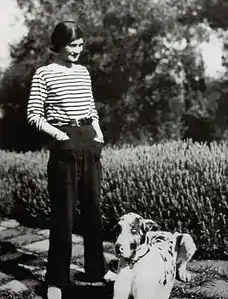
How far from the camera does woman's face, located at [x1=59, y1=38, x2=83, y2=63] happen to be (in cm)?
236

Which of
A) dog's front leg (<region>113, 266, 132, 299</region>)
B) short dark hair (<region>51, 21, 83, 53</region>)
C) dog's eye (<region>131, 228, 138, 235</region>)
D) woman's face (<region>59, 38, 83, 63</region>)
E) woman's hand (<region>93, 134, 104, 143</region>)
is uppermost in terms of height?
short dark hair (<region>51, 21, 83, 53</region>)

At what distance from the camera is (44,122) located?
231cm

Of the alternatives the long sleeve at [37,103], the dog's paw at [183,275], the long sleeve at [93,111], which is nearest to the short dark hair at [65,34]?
the long sleeve at [37,103]

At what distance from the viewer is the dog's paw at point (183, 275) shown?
8.05 ft

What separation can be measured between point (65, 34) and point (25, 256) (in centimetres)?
112

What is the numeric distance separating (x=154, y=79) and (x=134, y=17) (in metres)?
0.30

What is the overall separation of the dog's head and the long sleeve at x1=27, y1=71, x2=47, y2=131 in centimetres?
55

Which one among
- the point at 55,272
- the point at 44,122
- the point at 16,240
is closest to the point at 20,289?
the point at 55,272

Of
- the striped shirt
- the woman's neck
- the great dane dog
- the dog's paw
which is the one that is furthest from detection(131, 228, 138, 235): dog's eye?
the woman's neck

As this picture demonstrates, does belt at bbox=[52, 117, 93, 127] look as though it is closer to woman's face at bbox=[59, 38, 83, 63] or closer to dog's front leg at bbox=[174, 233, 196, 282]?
woman's face at bbox=[59, 38, 83, 63]

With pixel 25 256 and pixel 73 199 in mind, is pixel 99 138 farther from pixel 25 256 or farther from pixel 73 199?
pixel 25 256

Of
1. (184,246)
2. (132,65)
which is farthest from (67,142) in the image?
(184,246)

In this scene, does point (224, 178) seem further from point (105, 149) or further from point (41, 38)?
point (41, 38)

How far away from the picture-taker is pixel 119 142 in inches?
106
